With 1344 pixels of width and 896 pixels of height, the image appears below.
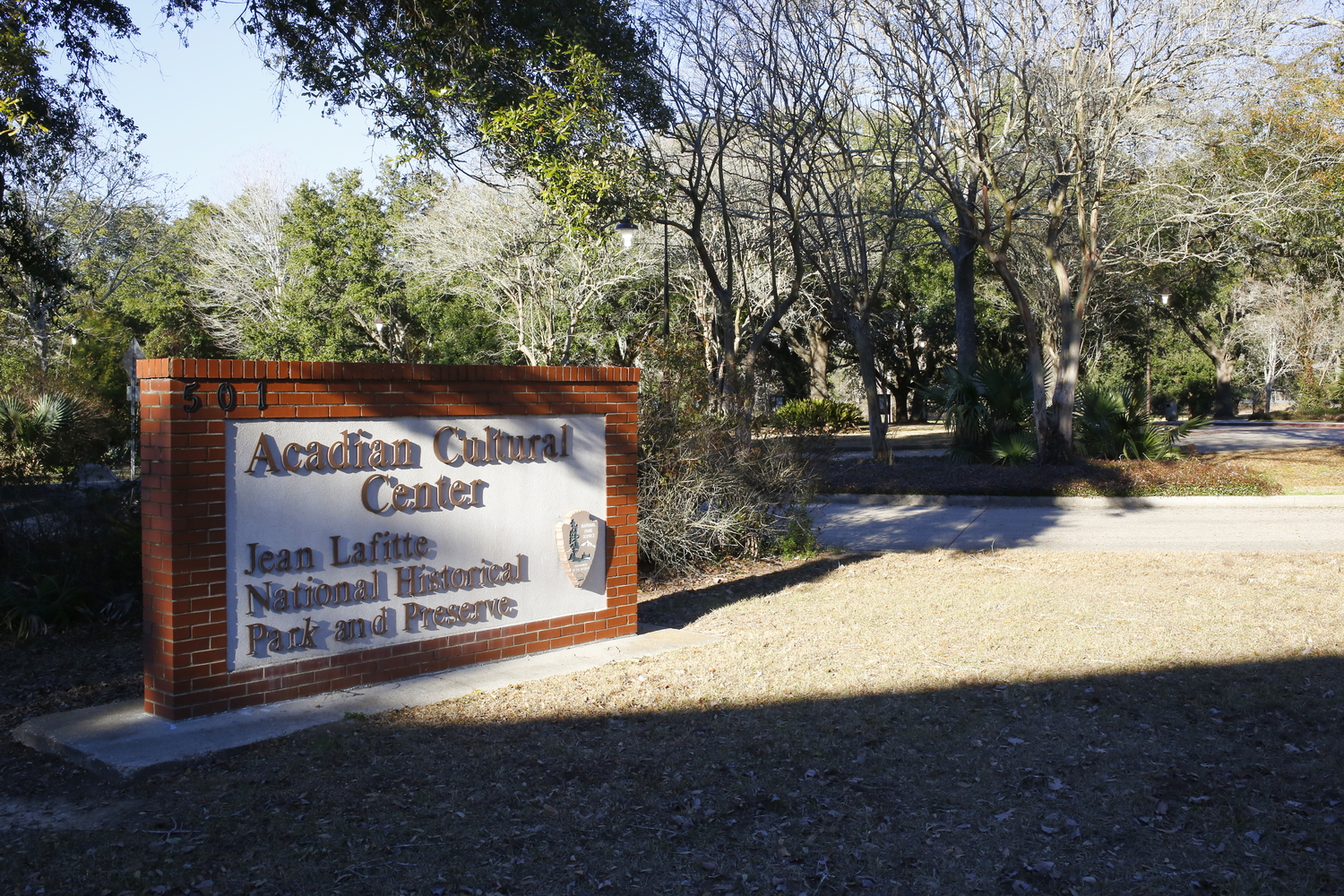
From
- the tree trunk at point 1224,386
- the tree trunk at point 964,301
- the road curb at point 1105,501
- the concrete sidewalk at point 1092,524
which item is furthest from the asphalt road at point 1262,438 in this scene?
the tree trunk at point 1224,386

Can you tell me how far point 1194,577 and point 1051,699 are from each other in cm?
439

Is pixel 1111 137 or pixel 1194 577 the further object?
pixel 1111 137

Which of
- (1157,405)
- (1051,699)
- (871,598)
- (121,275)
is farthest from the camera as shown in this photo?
(1157,405)

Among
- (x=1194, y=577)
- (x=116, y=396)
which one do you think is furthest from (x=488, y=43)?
(x=116, y=396)

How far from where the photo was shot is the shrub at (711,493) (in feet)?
33.6

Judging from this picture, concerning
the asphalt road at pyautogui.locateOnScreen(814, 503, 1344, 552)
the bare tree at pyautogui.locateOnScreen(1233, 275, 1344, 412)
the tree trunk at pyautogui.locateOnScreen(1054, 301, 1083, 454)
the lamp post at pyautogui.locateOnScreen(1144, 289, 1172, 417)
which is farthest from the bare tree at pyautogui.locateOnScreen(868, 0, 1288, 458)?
the bare tree at pyautogui.locateOnScreen(1233, 275, 1344, 412)

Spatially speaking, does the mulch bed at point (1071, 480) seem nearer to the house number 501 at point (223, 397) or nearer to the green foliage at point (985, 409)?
the green foliage at point (985, 409)

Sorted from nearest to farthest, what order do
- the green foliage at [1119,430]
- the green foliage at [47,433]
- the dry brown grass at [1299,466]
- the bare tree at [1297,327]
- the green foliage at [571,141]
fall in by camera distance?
the green foliage at [571,141]
the green foliage at [47,433]
the dry brown grass at [1299,466]
the green foliage at [1119,430]
the bare tree at [1297,327]

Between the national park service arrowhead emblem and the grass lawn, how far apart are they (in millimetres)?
777

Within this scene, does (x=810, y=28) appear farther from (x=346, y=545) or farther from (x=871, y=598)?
(x=346, y=545)

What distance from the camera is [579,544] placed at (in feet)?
23.6

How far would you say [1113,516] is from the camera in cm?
1488

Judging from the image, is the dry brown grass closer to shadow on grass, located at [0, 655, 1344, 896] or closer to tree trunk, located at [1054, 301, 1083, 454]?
tree trunk, located at [1054, 301, 1083, 454]

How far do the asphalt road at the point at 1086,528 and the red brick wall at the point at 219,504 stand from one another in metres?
6.80
